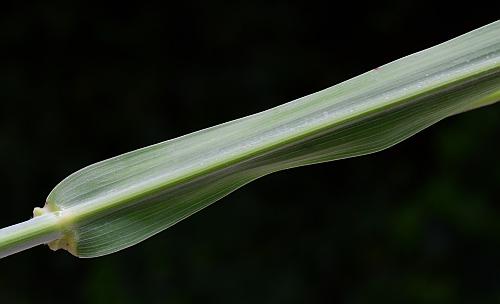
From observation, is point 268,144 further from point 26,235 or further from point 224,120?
point 224,120

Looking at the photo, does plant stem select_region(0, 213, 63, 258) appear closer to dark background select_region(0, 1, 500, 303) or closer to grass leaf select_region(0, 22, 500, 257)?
grass leaf select_region(0, 22, 500, 257)

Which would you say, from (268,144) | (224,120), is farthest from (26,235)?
(224,120)

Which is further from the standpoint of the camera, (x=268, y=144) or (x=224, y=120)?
(x=224, y=120)

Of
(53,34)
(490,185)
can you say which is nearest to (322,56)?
(490,185)

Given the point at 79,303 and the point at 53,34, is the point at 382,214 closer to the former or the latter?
the point at 79,303

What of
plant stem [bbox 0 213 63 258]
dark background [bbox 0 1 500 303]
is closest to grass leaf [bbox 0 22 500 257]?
plant stem [bbox 0 213 63 258]

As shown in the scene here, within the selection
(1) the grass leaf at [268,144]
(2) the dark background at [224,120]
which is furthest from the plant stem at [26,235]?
(2) the dark background at [224,120]
